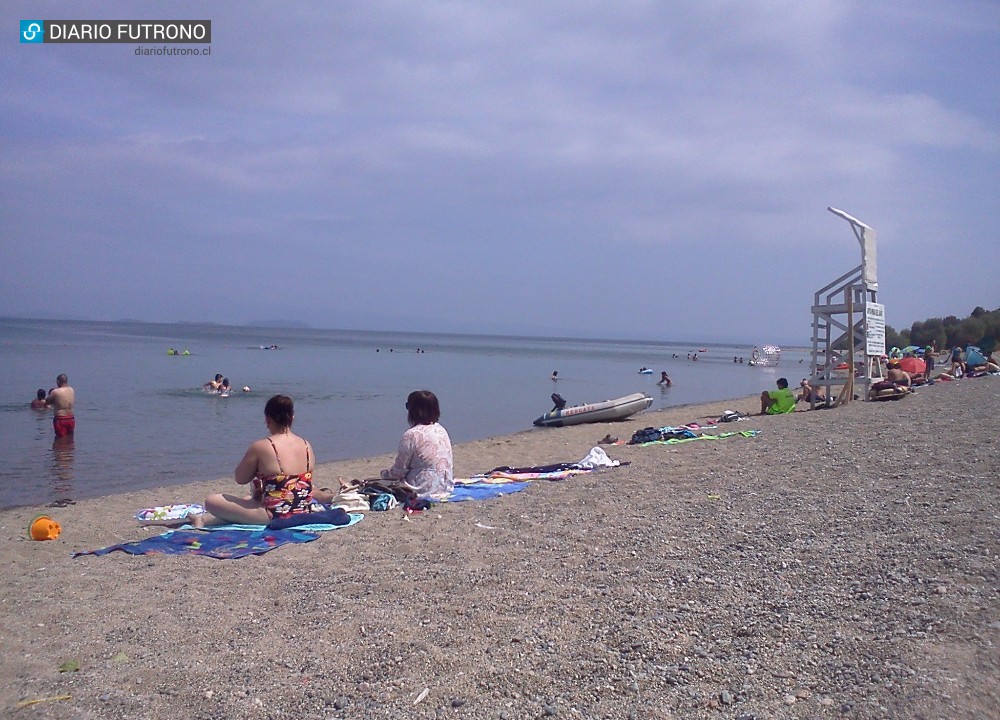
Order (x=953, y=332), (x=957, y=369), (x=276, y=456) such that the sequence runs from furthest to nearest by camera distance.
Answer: (x=953, y=332) → (x=957, y=369) → (x=276, y=456)

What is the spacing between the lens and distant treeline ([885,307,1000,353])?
120 feet

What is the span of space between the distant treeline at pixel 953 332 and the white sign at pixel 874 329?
892 inches

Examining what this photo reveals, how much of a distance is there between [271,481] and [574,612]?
3.44 metres

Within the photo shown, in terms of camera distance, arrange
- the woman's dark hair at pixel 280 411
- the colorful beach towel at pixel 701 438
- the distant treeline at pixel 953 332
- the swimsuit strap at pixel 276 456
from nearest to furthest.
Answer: the swimsuit strap at pixel 276 456, the woman's dark hair at pixel 280 411, the colorful beach towel at pixel 701 438, the distant treeline at pixel 953 332

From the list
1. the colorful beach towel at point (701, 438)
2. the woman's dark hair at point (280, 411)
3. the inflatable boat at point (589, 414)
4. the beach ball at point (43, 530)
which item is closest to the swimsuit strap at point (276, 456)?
the woman's dark hair at point (280, 411)

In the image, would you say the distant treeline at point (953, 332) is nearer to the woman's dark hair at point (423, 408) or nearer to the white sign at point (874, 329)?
the white sign at point (874, 329)

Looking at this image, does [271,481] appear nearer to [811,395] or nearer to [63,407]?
[811,395]

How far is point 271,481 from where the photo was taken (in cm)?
677

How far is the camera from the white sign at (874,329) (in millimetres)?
13406

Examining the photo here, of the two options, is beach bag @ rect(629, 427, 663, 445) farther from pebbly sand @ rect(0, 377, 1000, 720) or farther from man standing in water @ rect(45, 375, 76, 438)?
man standing in water @ rect(45, 375, 76, 438)

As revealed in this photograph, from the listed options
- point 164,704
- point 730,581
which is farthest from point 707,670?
point 164,704

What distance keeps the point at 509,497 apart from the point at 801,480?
2677mm

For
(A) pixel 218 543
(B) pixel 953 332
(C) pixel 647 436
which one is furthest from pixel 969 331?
(A) pixel 218 543

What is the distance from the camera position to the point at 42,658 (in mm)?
4109
